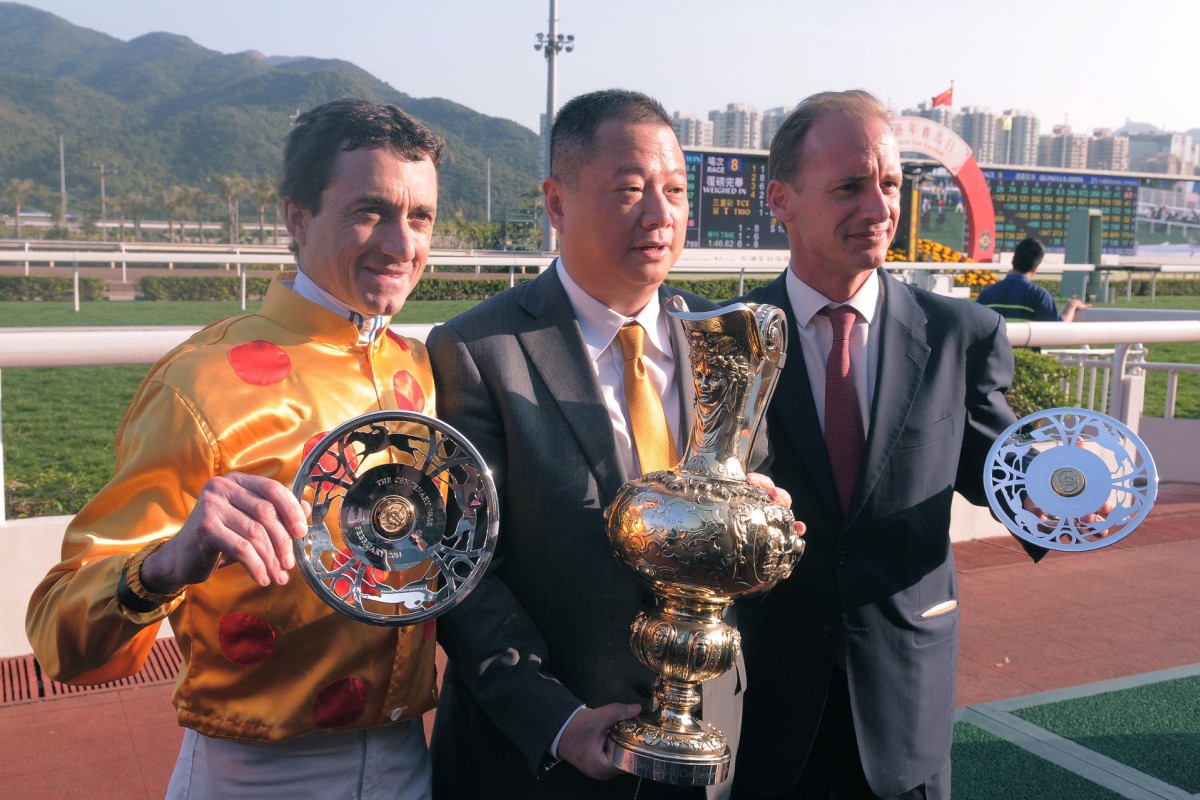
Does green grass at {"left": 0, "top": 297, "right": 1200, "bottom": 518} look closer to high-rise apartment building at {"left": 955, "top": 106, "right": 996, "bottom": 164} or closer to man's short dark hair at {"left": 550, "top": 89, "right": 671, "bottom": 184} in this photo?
man's short dark hair at {"left": 550, "top": 89, "right": 671, "bottom": 184}

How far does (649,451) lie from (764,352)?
0.29 meters

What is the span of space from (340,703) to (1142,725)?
9.72ft

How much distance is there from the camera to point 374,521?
1597 mm

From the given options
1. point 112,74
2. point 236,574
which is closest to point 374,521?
point 236,574

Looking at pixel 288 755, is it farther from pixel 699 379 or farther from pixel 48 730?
pixel 48 730

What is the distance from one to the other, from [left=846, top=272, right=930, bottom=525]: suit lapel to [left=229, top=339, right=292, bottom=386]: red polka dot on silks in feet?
3.58

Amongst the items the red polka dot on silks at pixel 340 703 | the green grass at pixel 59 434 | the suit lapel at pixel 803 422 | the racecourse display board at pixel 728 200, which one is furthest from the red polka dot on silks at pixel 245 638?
the racecourse display board at pixel 728 200

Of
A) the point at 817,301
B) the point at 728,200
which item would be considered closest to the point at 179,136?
the point at 728,200

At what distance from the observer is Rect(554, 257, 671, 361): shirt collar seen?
2.03 meters

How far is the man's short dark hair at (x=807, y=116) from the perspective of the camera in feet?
7.49

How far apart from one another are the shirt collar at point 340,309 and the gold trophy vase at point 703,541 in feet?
1.58

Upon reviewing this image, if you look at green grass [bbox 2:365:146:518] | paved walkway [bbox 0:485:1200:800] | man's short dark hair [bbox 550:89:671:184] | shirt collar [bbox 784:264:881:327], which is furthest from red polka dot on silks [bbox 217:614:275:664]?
green grass [bbox 2:365:146:518]

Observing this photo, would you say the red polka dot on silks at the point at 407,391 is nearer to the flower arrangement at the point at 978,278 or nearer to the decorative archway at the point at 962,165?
the flower arrangement at the point at 978,278

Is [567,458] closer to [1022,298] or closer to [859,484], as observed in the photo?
[859,484]
